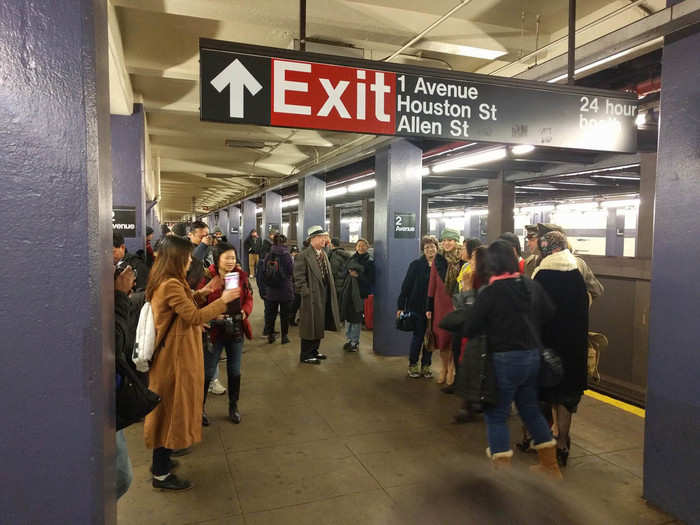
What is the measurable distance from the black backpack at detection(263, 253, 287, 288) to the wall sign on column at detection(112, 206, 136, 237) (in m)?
1.86

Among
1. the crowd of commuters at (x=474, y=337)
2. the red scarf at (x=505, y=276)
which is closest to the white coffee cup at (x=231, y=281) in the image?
the crowd of commuters at (x=474, y=337)

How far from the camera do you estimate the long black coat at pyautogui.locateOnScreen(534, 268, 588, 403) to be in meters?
3.27

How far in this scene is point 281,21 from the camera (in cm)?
412

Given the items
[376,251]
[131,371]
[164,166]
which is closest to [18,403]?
[131,371]

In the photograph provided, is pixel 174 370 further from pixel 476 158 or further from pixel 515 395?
pixel 476 158

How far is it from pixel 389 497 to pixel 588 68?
11.6ft

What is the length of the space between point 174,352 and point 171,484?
0.89 m

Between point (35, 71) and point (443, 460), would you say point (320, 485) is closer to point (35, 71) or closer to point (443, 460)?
point (443, 460)

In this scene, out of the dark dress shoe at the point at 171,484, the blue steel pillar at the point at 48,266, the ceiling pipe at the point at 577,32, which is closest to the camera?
the blue steel pillar at the point at 48,266

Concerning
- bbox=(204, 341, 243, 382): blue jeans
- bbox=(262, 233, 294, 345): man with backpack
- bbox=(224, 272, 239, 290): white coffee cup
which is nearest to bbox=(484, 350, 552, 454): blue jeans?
bbox=(224, 272, 239, 290): white coffee cup

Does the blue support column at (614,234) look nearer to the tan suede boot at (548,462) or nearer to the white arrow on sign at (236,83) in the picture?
the tan suede boot at (548,462)

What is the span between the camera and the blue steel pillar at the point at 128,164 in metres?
5.89

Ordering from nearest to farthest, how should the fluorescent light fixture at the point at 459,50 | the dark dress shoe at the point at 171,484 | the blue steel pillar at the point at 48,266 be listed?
the blue steel pillar at the point at 48,266 < the dark dress shoe at the point at 171,484 < the fluorescent light fixture at the point at 459,50

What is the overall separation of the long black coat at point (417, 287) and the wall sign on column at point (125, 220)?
3394 millimetres
